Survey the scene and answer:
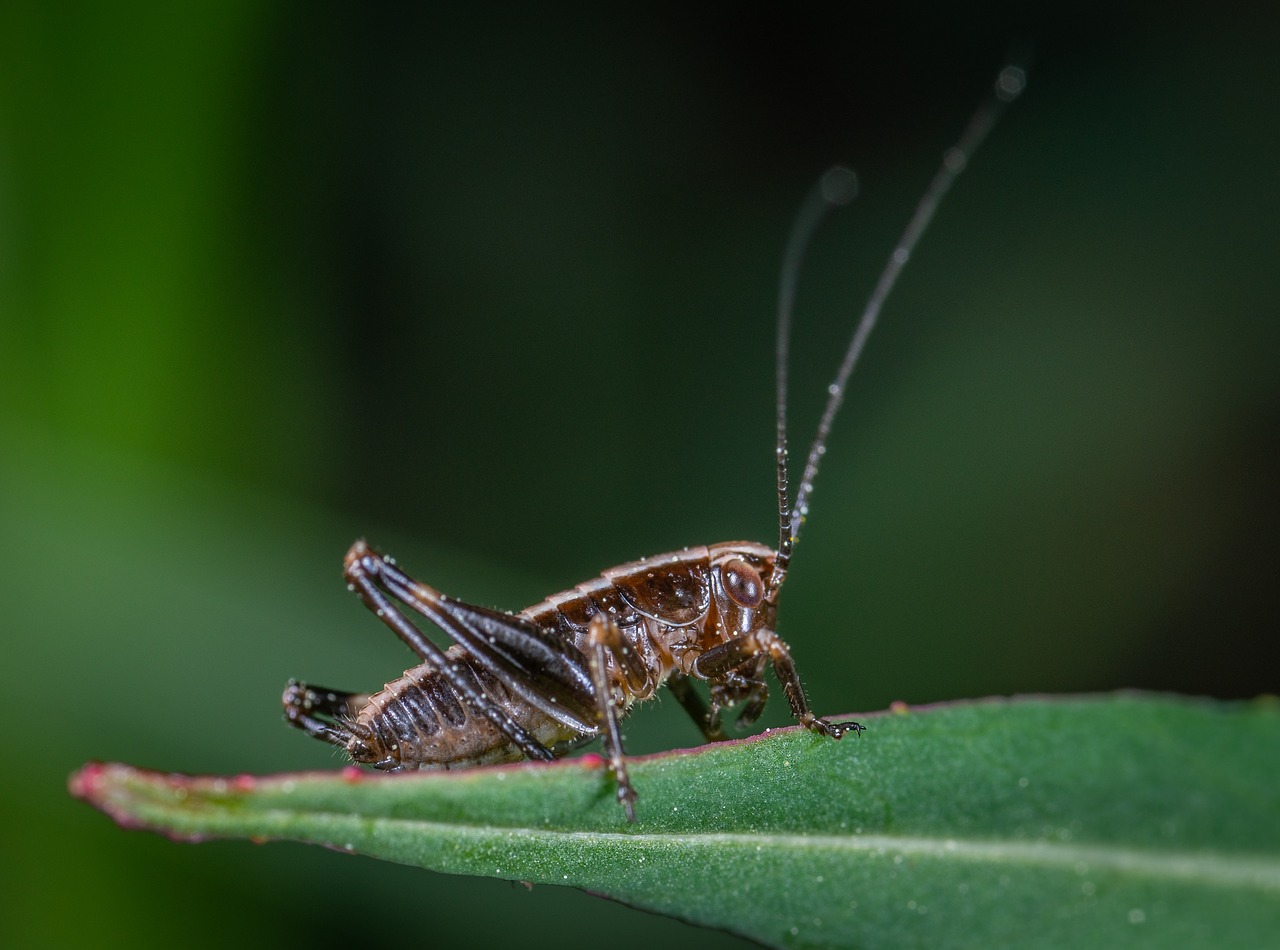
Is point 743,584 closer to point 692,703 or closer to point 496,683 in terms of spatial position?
point 692,703

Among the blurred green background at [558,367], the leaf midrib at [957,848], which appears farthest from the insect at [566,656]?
the leaf midrib at [957,848]

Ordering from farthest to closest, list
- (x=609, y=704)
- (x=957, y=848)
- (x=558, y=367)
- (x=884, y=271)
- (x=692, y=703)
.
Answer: (x=558, y=367)
(x=884, y=271)
(x=692, y=703)
(x=609, y=704)
(x=957, y=848)

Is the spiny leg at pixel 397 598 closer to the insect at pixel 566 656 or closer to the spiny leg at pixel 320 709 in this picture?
the insect at pixel 566 656

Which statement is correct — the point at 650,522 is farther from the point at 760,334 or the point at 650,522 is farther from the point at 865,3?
the point at 865,3

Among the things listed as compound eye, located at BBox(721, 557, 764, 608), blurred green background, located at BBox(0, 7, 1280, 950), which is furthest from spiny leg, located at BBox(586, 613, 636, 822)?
blurred green background, located at BBox(0, 7, 1280, 950)

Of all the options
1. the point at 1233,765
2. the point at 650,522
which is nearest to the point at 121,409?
the point at 650,522

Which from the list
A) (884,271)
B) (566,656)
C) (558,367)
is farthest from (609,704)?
(884,271)
